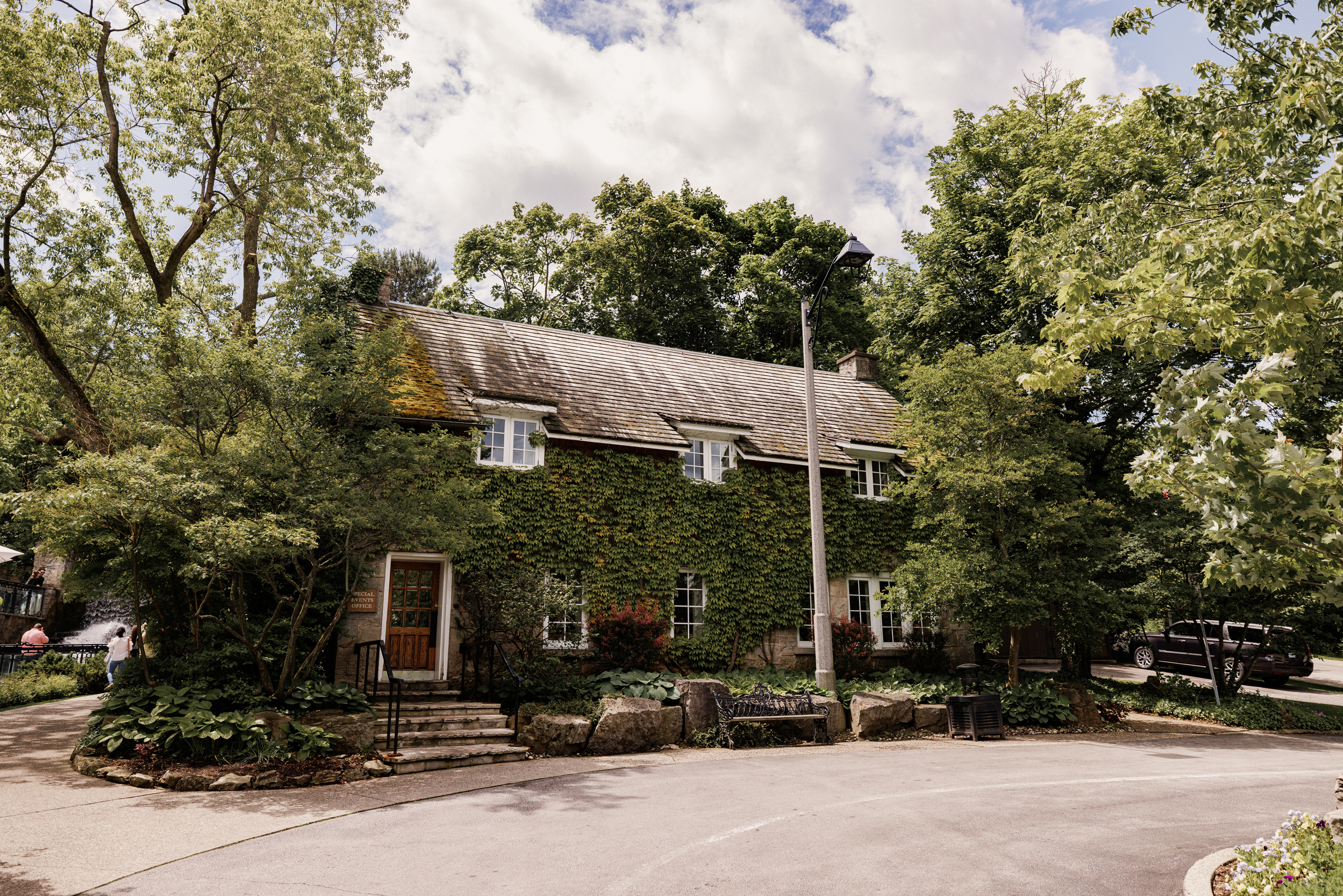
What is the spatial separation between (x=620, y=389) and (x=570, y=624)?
6.00 metres

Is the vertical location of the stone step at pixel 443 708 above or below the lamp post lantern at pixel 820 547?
below

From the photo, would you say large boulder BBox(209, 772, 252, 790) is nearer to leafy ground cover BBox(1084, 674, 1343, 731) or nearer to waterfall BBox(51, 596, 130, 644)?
leafy ground cover BBox(1084, 674, 1343, 731)

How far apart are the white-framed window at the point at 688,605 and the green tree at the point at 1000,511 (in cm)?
430

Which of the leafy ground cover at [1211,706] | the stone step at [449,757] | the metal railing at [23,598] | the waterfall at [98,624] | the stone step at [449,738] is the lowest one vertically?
the leafy ground cover at [1211,706]

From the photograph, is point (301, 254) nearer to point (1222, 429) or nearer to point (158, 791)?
point (158, 791)

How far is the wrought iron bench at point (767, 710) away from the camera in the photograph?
12578 millimetres

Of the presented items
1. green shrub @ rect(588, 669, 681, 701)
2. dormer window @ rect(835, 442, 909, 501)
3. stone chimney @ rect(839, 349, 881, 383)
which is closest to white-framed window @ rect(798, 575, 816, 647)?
dormer window @ rect(835, 442, 909, 501)

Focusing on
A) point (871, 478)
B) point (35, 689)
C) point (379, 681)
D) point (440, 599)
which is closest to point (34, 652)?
point (35, 689)

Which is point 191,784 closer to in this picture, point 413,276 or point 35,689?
point 35,689

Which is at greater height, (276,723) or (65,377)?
(65,377)

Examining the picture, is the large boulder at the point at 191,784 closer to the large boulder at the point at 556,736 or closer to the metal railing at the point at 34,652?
the large boulder at the point at 556,736

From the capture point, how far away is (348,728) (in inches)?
404

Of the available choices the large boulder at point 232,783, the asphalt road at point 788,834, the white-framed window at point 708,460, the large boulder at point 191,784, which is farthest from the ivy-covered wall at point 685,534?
the large boulder at point 191,784

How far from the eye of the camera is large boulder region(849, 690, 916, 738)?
44.4 feet
